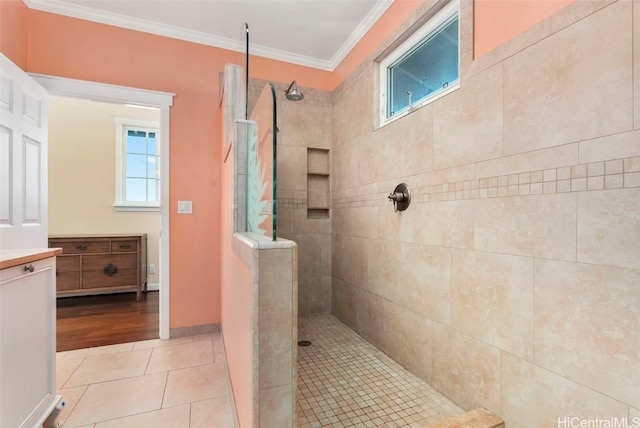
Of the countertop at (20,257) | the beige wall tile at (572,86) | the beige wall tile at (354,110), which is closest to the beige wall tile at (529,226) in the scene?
the beige wall tile at (572,86)

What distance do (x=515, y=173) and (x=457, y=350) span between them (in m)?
0.96

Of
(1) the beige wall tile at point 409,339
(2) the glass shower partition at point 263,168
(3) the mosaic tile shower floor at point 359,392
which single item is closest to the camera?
(2) the glass shower partition at point 263,168

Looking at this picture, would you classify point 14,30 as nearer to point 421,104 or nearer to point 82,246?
point 82,246

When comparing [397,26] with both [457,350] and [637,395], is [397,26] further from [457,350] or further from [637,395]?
[637,395]

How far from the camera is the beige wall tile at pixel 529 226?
1.08m

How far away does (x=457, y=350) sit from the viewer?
5.06 feet

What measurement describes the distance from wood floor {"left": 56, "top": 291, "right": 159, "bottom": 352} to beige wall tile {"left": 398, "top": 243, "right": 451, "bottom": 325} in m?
2.18

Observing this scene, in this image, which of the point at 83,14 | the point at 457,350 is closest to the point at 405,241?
the point at 457,350

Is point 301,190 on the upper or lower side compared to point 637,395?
upper

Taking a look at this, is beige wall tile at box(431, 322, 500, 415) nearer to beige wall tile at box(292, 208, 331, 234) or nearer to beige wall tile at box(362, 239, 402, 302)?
beige wall tile at box(362, 239, 402, 302)

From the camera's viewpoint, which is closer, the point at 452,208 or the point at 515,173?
the point at 515,173

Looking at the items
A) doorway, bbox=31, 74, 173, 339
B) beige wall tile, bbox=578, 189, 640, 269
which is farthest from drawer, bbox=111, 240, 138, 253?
beige wall tile, bbox=578, 189, 640, 269

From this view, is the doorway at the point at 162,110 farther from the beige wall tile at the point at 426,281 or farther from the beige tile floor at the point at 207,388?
the beige wall tile at the point at 426,281

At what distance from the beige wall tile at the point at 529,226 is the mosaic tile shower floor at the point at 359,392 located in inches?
35.9
